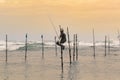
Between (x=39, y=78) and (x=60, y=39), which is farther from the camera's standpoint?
(x=60, y=39)

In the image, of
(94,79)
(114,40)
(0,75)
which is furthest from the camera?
(114,40)

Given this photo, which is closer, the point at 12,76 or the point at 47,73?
the point at 12,76

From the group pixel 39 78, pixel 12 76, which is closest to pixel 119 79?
pixel 39 78

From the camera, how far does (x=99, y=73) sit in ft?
96.5

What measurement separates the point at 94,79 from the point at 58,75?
3.39 m

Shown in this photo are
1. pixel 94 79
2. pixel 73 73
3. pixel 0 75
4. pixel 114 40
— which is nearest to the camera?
pixel 94 79

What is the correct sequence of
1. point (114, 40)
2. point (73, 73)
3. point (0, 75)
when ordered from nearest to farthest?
point (0, 75), point (73, 73), point (114, 40)

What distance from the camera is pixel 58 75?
28188mm

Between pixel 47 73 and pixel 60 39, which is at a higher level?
pixel 60 39

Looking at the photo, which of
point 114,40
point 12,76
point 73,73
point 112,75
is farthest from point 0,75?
point 114,40

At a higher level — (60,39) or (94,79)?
(60,39)

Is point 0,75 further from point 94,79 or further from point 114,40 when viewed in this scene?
point 114,40

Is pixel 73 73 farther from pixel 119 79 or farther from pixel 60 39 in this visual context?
pixel 119 79

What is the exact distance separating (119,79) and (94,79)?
5.11 ft
